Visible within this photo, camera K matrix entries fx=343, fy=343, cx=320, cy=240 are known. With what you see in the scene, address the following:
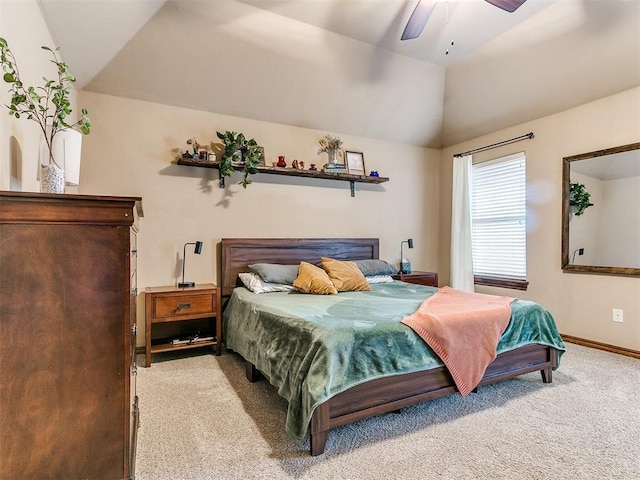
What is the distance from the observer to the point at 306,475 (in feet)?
5.13

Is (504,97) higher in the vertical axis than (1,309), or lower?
higher

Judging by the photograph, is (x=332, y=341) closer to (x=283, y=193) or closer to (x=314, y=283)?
(x=314, y=283)

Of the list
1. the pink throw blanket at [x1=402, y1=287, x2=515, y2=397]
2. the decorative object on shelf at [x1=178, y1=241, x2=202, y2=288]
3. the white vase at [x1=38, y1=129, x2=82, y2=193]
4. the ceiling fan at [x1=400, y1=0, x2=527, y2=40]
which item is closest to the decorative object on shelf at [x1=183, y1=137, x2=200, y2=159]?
the decorative object on shelf at [x1=178, y1=241, x2=202, y2=288]

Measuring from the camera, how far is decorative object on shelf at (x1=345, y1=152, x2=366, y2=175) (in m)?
4.38

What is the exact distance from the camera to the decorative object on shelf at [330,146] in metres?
4.28

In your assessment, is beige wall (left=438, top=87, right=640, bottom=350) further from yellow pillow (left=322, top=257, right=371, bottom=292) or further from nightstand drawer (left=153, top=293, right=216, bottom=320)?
nightstand drawer (left=153, top=293, right=216, bottom=320)

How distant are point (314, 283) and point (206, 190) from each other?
155 centimetres

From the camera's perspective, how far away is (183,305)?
3113mm

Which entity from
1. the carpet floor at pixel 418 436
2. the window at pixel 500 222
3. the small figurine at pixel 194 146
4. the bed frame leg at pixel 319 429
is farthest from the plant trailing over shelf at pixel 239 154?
the window at pixel 500 222

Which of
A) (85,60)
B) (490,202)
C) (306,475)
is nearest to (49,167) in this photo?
(306,475)

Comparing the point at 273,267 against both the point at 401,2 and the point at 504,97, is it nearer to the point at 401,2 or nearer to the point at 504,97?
the point at 401,2

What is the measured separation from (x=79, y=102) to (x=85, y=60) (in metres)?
0.48

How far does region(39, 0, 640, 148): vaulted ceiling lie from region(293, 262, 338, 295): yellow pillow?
1.90m

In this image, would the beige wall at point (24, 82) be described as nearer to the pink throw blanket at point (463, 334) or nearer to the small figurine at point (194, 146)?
the small figurine at point (194, 146)
